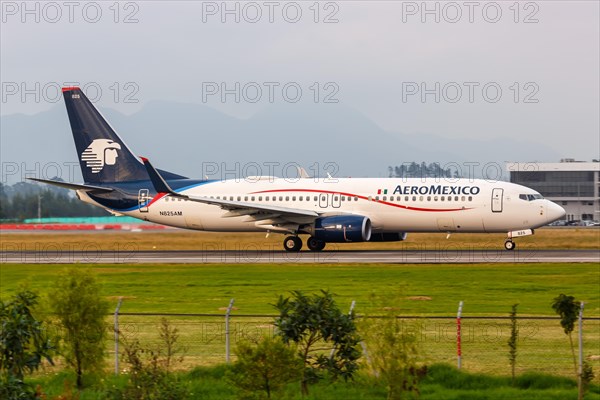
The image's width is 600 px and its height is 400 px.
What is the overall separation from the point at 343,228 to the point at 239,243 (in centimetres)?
1136

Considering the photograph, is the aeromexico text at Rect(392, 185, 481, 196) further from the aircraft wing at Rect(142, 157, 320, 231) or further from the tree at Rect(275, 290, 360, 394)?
the tree at Rect(275, 290, 360, 394)

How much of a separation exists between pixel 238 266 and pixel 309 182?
483 inches

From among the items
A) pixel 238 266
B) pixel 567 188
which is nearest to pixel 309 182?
pixel 238 266

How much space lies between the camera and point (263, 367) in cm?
1602

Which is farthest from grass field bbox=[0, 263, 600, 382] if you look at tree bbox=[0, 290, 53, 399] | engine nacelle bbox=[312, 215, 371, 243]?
engine nacelle bbox=[312, 215, 371, 243]

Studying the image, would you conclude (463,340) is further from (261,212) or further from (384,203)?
(261,212)

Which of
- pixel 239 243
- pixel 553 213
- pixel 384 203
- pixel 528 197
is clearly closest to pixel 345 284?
pixel 384 203

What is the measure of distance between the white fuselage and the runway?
162cm

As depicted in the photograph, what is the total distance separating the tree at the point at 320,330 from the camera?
18375 mm

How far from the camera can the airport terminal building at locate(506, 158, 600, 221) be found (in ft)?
519

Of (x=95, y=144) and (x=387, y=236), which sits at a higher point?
(x=95, y=144)

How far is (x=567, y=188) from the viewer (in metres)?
162

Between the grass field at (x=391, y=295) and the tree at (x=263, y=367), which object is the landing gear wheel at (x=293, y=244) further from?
Answer: the tree at (x=263, y=367)

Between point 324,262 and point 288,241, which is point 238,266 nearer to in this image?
point 324,262
